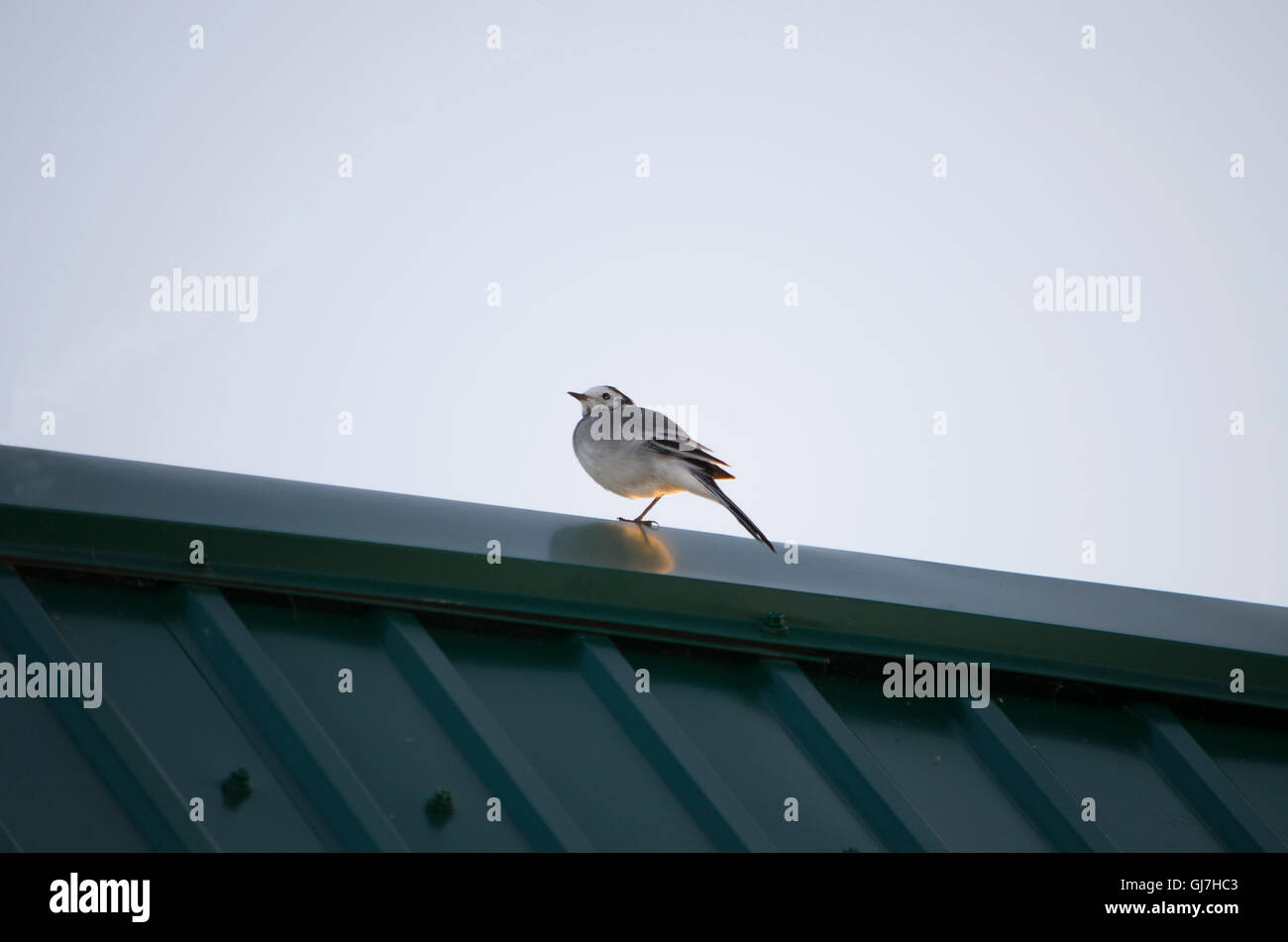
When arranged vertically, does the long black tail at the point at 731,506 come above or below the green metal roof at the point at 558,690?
above

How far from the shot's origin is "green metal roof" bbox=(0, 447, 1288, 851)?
16.1 ft

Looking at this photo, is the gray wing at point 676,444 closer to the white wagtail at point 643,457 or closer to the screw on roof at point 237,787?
the white wagtail at point 643,457

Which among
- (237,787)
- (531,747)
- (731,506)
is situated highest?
(731,506)

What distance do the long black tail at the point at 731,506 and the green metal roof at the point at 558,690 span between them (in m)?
0.32

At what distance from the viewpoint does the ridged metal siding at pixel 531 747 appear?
4.77 m

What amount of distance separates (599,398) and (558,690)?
16.4 ft

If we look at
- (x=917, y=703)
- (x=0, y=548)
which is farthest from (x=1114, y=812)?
(x=0, y=548)

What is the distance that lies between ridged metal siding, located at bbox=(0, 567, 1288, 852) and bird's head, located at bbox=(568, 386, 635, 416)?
444 centimetres

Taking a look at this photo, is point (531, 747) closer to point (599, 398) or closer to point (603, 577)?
point (603, 577)

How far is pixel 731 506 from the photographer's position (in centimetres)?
834

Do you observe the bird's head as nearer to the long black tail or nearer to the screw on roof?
the long black tail

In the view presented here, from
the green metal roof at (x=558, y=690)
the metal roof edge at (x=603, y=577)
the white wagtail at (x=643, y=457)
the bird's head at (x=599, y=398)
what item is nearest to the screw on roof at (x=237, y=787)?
the green metal roof at (x=558, y=690)

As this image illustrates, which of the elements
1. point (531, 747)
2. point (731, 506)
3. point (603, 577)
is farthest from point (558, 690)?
point (731, 506)
